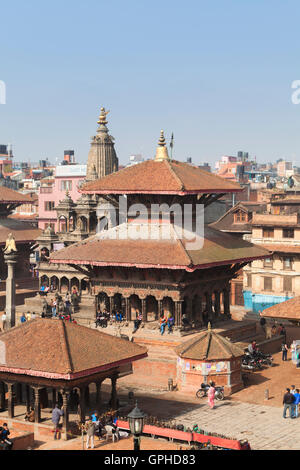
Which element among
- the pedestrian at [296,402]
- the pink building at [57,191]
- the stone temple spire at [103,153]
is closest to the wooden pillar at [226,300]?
the pedestrian at [296,402]

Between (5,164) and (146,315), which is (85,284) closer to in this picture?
(146,315)

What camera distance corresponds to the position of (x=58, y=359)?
Answer: 1255 inches

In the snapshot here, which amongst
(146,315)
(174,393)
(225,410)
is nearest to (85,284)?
(146,315)

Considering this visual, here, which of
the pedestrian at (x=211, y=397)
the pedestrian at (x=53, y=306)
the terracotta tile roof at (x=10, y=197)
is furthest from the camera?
the terracotta tile roof at (x=10, y=197)

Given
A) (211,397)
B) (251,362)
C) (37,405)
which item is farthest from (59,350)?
(251,362)

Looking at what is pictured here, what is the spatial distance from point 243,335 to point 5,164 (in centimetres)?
15425

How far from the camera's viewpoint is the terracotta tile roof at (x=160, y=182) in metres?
48.1

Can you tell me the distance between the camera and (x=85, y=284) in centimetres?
6756

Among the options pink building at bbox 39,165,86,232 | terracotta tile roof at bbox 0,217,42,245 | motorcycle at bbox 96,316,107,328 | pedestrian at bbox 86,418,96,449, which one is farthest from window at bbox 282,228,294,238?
pink building at bbox 39,165,86,232

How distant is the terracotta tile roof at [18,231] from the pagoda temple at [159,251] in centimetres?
2544

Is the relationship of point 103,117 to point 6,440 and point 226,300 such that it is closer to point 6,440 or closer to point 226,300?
point 226,300

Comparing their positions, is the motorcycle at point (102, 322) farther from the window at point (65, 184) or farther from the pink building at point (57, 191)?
the window at point (65, 184)
